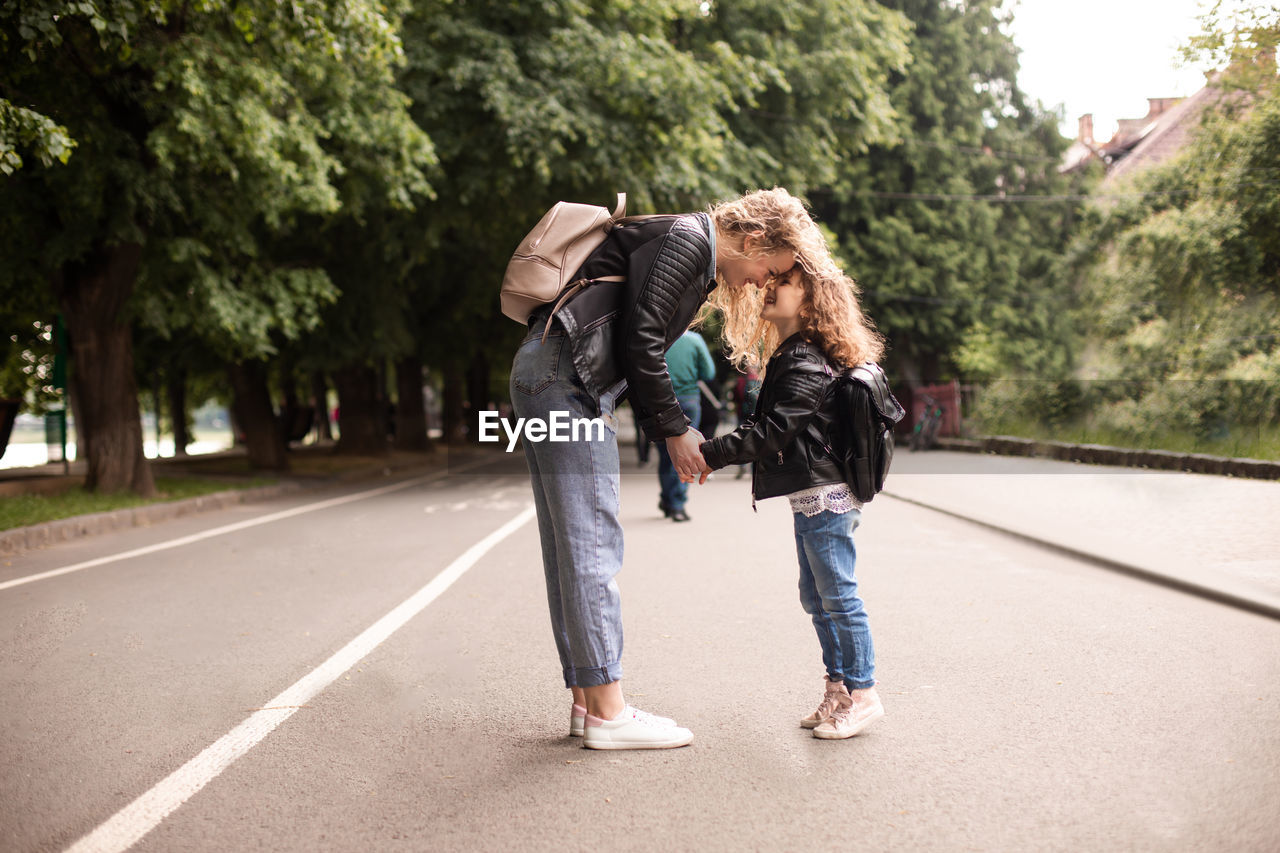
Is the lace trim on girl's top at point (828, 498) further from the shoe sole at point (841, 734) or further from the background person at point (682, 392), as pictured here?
the background person at point (682, 392)

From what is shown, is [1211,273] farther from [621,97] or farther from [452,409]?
[452,409]

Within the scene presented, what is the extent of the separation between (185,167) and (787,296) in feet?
36.4

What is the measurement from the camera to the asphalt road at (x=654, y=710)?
9.98 feet

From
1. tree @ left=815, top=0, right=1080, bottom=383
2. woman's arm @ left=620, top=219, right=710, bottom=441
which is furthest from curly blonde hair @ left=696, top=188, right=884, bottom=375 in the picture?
tree @ left=815, top=0, right=1080, bottom=383

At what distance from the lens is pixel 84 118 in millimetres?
11984

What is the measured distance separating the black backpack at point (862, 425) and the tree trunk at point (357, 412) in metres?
21.7

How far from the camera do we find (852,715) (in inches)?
151

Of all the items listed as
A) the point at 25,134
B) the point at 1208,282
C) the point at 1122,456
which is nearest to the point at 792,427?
the point at 25,134

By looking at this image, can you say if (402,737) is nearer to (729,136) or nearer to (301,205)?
(301,205)

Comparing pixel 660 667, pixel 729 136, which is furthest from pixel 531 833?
pixel 729 136

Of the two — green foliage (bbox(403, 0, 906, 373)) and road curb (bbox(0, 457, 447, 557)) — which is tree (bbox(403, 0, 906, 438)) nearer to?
green foliage (bbox(403, 0, 906, 373))

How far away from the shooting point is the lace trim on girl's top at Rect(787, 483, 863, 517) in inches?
150

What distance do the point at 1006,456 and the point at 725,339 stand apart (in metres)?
16.4

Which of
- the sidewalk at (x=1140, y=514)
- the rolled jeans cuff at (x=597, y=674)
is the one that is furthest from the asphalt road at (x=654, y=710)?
the sidewalk at (x=1140, y=514)
